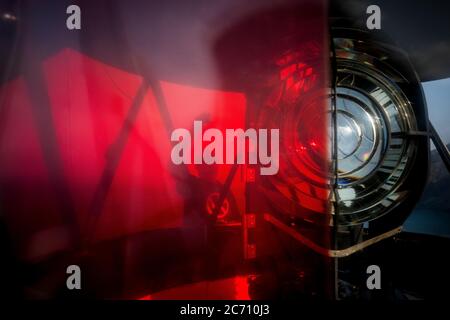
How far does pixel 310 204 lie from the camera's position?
4.89 feet

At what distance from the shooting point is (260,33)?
165 cm

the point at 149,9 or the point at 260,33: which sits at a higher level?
the point at 149,9

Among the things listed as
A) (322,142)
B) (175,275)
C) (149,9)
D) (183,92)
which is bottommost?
(175,275)

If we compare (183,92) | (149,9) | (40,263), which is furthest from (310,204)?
(40,263)

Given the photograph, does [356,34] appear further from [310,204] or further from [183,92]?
[183,92]

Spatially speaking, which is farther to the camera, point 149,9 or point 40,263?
point 40,263

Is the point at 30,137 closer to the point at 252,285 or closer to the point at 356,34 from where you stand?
the point at 252,285

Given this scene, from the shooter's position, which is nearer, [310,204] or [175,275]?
[310,204]
